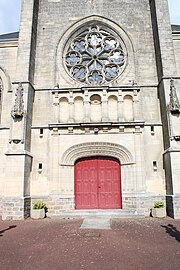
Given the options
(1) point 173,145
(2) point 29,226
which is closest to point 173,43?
(1) point 173,145

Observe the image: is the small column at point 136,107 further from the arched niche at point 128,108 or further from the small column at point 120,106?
the small column at point 120,106

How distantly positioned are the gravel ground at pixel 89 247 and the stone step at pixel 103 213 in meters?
1.37

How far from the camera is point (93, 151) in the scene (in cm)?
1034

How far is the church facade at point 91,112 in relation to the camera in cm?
962

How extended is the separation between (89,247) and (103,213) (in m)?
4.24

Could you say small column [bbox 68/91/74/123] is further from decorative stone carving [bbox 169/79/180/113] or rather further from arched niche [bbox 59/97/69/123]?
decorative stone carving [bbox 169/79/180/113]

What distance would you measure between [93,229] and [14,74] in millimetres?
8105

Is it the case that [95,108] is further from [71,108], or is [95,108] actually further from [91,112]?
[71,108]

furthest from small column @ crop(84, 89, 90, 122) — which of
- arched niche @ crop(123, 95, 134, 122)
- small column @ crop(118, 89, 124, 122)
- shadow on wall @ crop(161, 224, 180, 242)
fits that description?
shadow on wall @ crop(161, 224, 180, 242)

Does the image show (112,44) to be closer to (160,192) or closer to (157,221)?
(160,192)

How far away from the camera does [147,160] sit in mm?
10102

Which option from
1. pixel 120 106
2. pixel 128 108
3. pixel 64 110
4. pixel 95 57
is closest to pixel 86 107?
pixel 64 110

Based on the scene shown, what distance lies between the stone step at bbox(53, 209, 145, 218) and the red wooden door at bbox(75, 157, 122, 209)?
45cm

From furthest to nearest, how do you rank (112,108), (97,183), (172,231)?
1. (112,108)
2. (97,183)
3. (172,231)
